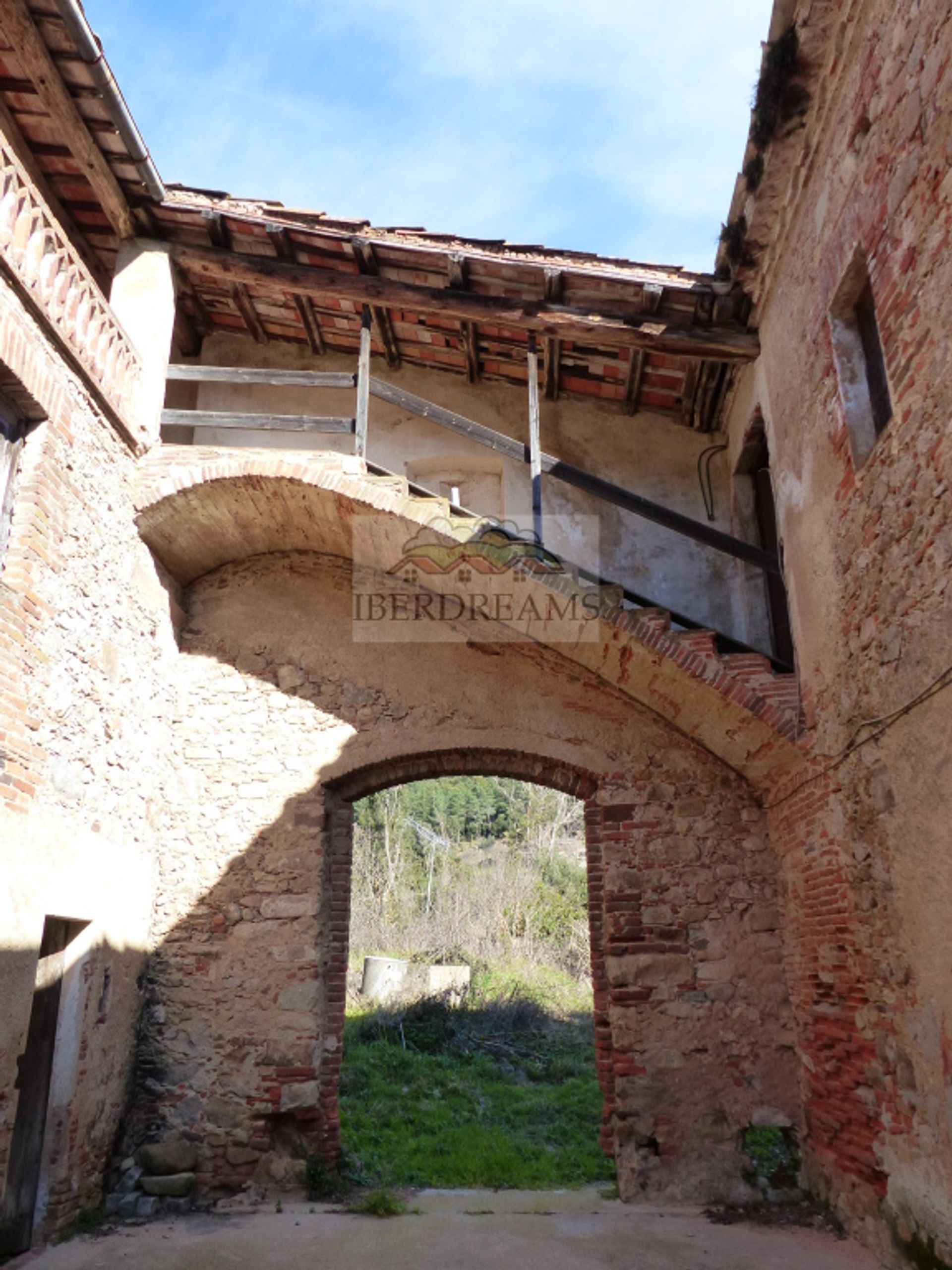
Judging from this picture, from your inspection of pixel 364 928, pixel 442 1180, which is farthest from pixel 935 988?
pixel 364 928

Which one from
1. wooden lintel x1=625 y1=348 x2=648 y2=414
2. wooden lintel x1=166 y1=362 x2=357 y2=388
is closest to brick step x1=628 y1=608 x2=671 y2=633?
wooden lintel x1=625 y1=348 x2=648 y2=414

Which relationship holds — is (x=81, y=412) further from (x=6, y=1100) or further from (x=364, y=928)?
(x=364, y=928)

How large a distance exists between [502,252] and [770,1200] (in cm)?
711

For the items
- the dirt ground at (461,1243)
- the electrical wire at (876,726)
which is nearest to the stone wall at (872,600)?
the electrical wire at (876,726)

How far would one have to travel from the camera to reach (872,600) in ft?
14.9

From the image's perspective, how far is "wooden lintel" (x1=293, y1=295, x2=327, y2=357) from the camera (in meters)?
7.87

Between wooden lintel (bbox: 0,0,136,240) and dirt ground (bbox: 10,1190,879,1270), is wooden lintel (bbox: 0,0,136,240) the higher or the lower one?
the higher one

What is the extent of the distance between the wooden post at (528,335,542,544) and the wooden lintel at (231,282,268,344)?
8.63 feet

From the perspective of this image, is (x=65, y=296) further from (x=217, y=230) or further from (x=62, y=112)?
(x=217, y=230)

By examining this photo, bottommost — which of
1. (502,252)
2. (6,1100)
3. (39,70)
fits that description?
(6,1100)

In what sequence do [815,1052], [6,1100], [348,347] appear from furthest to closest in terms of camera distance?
[348,347] → [815,1052] → [6,1100]

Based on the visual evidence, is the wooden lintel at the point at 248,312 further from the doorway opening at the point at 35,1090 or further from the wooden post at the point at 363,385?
the doorway opening at the point at 35,1090

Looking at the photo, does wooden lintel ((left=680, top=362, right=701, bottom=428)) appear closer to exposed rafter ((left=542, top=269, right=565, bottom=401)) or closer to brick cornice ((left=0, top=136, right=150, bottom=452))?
exposed rafter ((left=542, top=269, right=565, bottom=401))

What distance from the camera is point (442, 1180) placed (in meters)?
6.70
